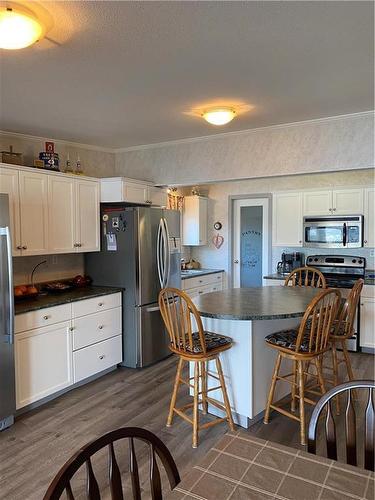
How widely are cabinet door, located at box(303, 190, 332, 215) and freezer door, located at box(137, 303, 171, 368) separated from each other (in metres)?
2.57

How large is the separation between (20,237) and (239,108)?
87.6 inches

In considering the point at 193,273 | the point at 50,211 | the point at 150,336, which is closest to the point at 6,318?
the point at 50,211

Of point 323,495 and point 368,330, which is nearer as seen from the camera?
point 323,495

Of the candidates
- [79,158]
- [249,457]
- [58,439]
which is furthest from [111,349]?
[249,457]

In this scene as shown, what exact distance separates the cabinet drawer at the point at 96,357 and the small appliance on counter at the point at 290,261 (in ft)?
8.66

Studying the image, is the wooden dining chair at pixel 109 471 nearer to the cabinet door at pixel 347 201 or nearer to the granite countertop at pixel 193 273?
the granite countertop at pixel 193 273

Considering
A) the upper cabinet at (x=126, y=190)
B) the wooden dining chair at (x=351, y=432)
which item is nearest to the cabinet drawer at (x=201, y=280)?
the upper cabinet at (x=126, y=190)

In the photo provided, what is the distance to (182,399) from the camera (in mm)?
3381

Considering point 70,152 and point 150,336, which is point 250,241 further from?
point 70,152

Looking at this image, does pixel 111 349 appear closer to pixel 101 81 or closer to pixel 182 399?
pixel 182 399

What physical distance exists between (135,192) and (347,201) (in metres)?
2.77

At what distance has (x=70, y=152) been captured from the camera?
176 inches

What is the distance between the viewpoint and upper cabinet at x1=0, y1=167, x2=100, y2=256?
11.1ft

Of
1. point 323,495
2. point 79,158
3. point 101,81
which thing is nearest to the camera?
point 323,495
